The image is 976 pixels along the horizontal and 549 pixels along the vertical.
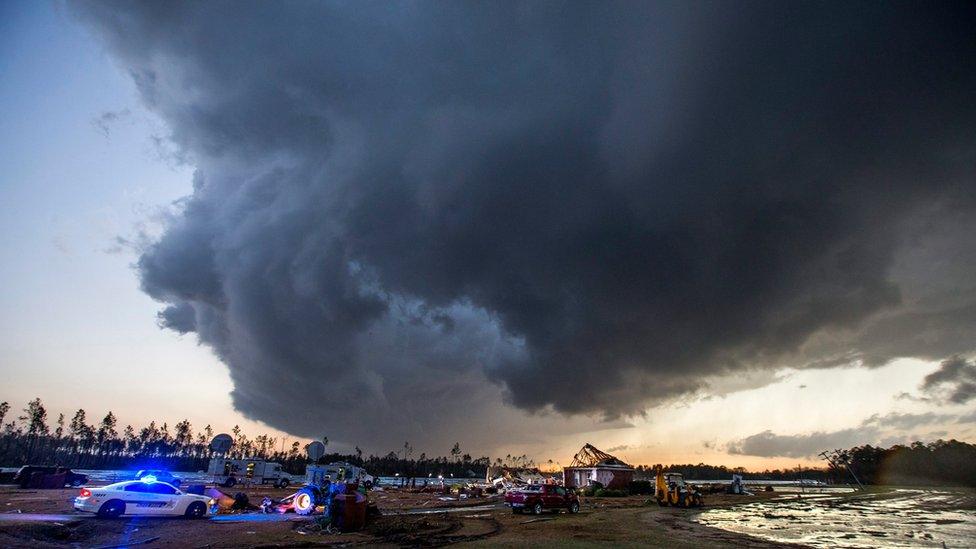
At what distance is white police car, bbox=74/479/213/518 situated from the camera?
904 inches

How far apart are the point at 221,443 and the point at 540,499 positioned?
3576 cm

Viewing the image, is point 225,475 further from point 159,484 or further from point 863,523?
point 863,523

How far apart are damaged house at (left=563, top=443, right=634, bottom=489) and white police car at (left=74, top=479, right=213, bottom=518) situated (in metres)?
67.8

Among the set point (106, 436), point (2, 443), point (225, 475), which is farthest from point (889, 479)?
point (2, 443)

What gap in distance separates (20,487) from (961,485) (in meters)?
240

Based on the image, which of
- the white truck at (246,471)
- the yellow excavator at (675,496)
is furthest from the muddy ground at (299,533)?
the white truck at (246,471)

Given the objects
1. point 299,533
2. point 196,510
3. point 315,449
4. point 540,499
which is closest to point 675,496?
point 540,499

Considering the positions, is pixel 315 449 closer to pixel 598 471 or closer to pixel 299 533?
pixel 299 533

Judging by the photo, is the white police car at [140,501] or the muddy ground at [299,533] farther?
the white police car at [140,501]

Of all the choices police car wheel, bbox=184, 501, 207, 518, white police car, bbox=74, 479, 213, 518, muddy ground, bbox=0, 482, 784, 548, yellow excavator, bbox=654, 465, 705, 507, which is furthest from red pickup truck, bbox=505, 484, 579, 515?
white police car, bbox=74, 479, 213, 518

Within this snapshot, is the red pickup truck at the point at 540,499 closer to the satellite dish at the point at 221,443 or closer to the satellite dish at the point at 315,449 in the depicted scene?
the satellite dish at the point at 315,449

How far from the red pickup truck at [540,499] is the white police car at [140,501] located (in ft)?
69.6

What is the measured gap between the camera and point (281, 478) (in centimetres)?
7788

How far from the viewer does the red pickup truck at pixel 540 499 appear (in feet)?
122
